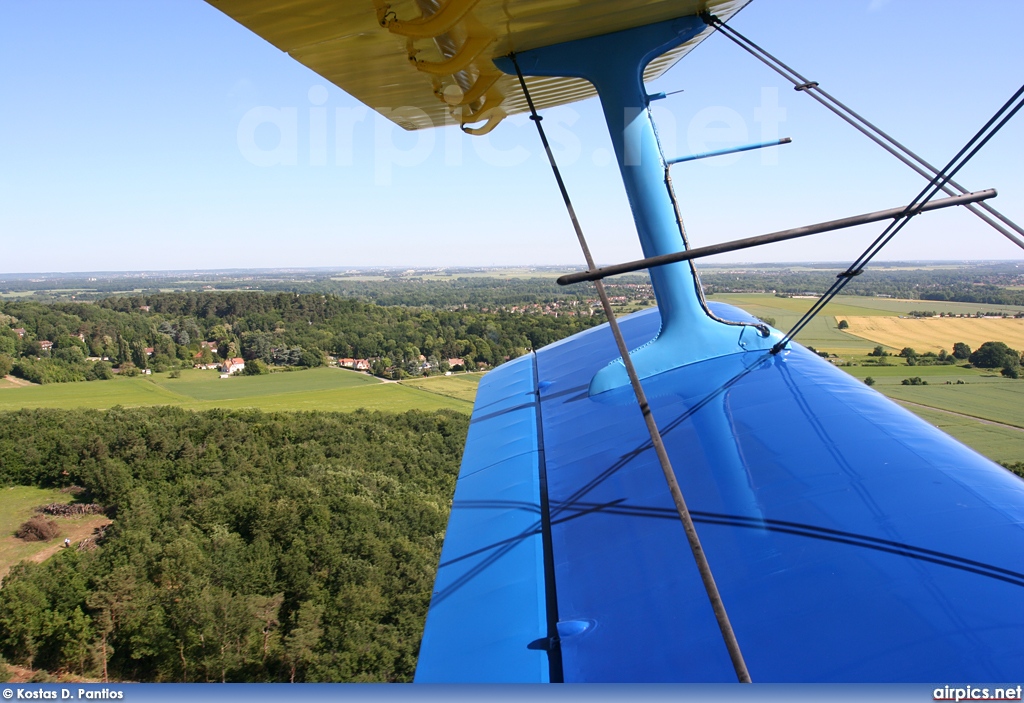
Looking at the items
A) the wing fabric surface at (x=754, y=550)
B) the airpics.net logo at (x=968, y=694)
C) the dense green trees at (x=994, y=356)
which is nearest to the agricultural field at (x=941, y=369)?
the dense green trees at (x=994, y=356)

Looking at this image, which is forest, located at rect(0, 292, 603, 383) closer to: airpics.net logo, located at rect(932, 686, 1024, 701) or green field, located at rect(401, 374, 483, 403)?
green field, located at rect(401, 374, 483, 403)

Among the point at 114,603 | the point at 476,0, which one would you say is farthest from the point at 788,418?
the point at 114,603

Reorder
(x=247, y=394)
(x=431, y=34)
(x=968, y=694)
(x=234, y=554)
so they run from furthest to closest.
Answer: (x=247, y=394) < (x=234, y=554) < (x=431, y=34) < (x=968, y=694)

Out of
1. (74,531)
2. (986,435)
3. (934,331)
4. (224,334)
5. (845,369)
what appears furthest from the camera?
(224,334)

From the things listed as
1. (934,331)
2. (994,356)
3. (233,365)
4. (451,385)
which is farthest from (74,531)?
(934,331)

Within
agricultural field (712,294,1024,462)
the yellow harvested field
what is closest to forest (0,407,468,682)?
agricultural field (712,294,1024,462)

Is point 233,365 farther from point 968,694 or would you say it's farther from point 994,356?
point 968,694

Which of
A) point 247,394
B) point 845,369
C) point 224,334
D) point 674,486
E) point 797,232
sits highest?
point 797,232
